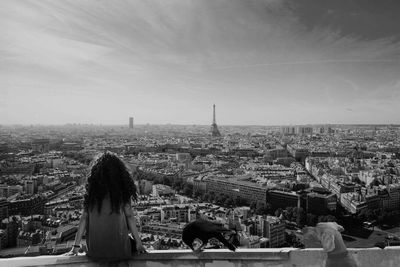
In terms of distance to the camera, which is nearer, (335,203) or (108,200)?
(108,200)

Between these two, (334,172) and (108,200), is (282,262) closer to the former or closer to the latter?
(108,200)

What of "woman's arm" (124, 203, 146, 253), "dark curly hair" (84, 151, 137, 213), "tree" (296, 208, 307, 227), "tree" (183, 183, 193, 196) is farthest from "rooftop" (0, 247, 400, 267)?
"tree" (183, 183, 193, 196)

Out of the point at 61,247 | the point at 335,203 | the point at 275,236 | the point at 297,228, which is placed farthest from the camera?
the point at 335,203

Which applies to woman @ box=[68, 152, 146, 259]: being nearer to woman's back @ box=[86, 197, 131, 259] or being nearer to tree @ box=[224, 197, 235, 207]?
woman's back @ box=[86, 197, 131, 259]

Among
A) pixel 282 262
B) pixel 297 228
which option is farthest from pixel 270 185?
pixel 282 262

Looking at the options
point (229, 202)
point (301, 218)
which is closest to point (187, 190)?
point (229, 202)

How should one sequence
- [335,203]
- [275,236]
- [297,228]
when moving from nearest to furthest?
[275,236] → [297,228] → [335,203]
